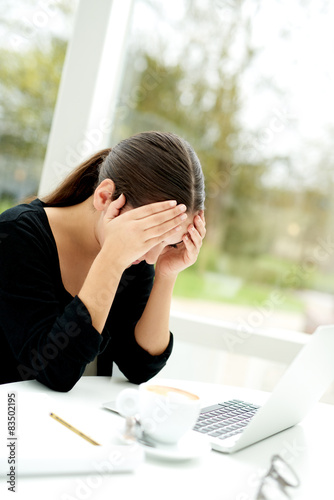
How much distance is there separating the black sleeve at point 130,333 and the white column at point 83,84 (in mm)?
761

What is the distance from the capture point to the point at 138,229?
110 cm

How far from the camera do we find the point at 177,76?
2230 millimetres

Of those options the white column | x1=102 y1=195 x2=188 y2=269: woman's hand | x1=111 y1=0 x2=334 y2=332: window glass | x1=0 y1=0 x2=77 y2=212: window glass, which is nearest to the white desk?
x1=102 y1=195 x2=188 y2=269: woman's hand

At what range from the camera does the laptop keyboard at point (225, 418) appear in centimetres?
90

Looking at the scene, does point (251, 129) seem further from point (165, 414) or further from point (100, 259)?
point (165, 414)

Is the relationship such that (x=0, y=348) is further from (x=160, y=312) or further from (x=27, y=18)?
(x=27, y=18)

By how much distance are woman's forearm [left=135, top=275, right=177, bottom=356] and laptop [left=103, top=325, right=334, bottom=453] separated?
0.33 meters

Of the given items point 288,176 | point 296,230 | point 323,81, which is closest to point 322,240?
point 296,230

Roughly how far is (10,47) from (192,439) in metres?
2.01

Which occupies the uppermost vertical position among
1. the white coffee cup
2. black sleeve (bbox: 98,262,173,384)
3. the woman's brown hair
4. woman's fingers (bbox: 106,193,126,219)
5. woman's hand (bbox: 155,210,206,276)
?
the woman's brown hair

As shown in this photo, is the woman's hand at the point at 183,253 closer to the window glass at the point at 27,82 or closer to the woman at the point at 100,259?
Result: the woman at the point at 100,259

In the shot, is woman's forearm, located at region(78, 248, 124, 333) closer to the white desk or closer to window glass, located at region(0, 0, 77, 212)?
the white desk

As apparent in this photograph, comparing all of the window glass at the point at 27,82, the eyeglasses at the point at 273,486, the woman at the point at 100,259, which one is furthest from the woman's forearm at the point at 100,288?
the window glass at the point at 27,82

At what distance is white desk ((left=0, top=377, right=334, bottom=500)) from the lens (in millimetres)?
622
